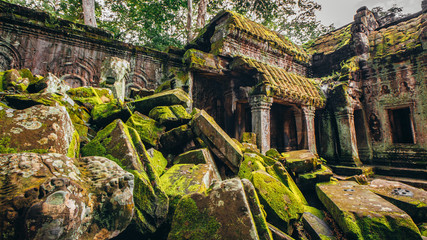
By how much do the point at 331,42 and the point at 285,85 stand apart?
4.88 meters

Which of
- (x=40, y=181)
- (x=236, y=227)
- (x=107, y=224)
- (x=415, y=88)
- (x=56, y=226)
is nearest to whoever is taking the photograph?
(x=56, y=226)

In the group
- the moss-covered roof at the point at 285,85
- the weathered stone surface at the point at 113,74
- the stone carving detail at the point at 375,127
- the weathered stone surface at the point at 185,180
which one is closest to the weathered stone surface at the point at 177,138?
the weathered stone surface at the point at 185,180

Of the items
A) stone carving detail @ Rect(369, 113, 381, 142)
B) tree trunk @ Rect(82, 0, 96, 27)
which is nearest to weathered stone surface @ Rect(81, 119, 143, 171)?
stone carving detail @ Rect(369, 113, 381, 142)

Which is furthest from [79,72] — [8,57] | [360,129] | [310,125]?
[360,129]

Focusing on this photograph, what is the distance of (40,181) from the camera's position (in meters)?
0.98

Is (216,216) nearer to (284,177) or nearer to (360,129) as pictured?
(284,177)

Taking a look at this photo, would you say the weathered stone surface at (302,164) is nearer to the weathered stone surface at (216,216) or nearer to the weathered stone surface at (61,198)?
the weathered stone surface at (216,216)

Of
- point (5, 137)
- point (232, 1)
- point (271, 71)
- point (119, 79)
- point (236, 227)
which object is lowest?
point (236, 227)

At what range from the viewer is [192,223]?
130 centimetres

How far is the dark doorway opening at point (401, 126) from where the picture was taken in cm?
681

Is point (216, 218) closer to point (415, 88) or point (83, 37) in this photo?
point (83, 37)

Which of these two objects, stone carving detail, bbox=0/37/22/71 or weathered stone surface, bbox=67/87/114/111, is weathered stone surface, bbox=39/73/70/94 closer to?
weathered stone surface, bbox=67/87/114/111

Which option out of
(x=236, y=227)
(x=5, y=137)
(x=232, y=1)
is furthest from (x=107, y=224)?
(x=232, y=1)

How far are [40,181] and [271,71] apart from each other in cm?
614
